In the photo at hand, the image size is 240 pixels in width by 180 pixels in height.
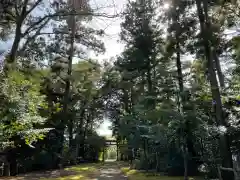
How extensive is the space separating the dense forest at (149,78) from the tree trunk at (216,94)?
0.11 feet

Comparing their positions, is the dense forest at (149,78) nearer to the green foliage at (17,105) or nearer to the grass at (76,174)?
the green foliage at (17,105)

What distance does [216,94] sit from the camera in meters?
8.09

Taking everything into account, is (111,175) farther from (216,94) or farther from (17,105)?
(216,94)

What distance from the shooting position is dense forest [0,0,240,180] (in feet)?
25.2

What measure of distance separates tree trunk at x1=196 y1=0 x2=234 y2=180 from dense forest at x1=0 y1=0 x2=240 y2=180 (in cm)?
3

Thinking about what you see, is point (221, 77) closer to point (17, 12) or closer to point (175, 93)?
point (175, 93)

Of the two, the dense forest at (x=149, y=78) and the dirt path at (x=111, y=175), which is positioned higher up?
the dense forest at (x=149, y=78)

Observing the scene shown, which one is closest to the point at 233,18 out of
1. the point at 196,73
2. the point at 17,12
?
the point at 196,73

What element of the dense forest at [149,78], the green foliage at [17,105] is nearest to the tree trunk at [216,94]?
the dense forest at [149,78]

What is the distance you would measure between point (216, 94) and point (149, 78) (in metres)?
7.71

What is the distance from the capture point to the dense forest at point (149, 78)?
25.2ft

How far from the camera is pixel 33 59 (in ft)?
34.6

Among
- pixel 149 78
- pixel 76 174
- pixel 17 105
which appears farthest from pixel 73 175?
pixel 149 78

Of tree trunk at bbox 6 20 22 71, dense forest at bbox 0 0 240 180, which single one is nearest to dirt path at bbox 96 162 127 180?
dense forest at bbox 0 0 240 180
